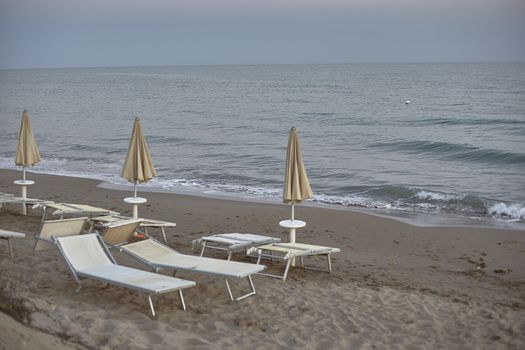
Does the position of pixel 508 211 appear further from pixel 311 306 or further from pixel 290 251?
pixel 311 306

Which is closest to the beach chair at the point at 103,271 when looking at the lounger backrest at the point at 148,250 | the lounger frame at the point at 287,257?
the lounger backrest at the point at 148,250

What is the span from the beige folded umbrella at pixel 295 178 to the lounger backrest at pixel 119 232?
2.11 meters

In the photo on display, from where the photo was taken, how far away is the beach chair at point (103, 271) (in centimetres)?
611

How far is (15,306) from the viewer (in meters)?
5.77

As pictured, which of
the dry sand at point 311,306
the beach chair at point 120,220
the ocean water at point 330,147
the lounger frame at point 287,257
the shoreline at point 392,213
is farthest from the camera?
the ocean water at point 330,147

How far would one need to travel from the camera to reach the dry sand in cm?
557

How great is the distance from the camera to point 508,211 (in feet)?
45.7

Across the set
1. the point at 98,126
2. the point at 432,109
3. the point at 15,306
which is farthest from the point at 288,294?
the point at 432,109

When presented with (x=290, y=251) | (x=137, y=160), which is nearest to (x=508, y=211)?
(x=290, y=251)

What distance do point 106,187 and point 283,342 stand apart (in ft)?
39.7

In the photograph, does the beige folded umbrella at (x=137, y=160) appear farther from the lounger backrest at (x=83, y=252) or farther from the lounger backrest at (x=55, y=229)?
the lounger backrest at (x=83, y=252)

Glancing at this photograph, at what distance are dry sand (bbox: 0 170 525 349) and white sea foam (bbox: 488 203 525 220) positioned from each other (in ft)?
9.87

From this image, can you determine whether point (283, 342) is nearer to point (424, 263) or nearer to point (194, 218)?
point (424, 263)

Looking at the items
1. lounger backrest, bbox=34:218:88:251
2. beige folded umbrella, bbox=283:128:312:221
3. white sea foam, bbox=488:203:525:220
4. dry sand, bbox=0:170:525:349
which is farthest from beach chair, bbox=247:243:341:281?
white sea foam, bbox=488:203:525:220
